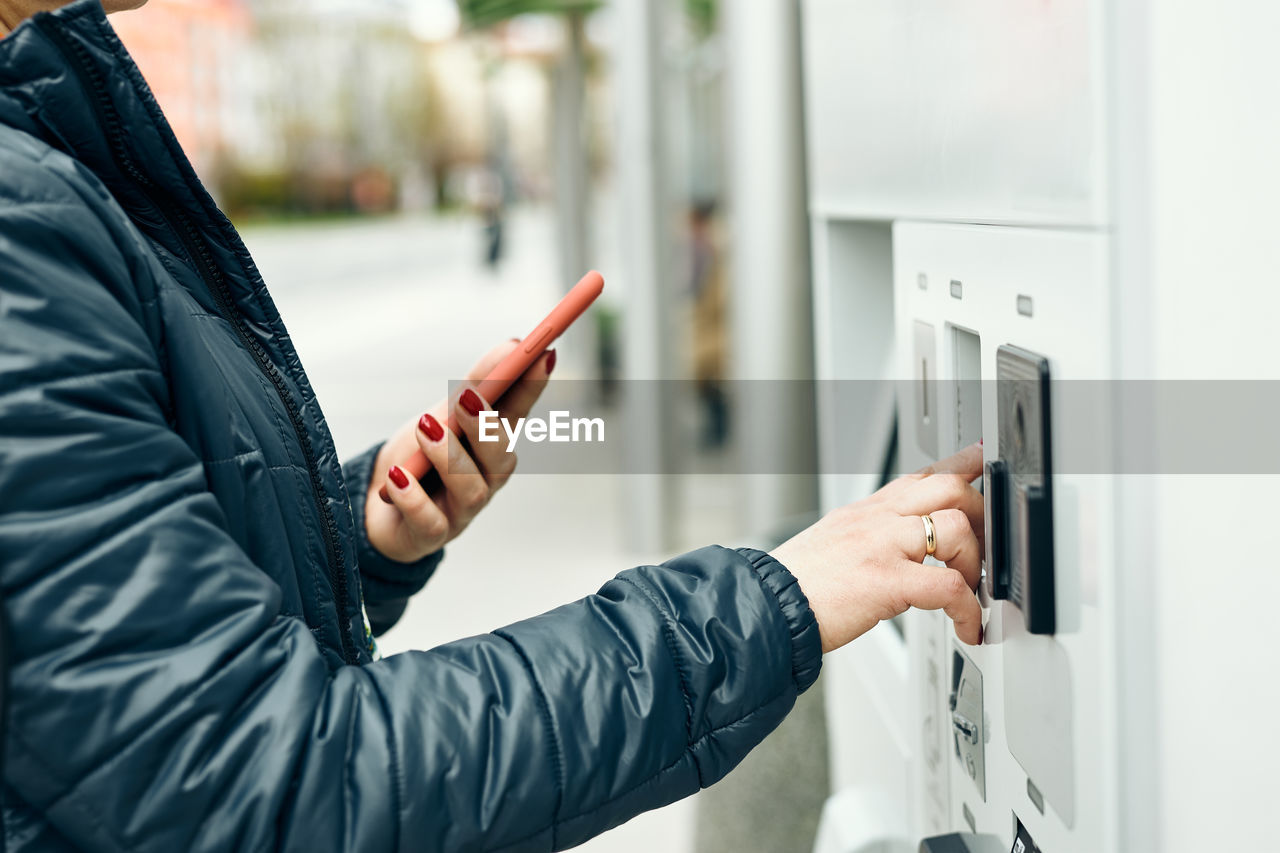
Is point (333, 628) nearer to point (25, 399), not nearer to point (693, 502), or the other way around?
point (25, 399)

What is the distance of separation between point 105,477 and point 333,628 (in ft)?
0.91

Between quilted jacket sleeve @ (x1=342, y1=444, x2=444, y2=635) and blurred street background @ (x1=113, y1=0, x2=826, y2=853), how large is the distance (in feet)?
1.44

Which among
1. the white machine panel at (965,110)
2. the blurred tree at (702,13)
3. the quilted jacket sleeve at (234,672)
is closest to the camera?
the quilted jacket sleeve at (234,672)

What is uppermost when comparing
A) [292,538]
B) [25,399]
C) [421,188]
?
[421,188]

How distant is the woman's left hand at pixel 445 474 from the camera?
1.21m

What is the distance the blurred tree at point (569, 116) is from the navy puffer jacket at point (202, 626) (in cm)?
521

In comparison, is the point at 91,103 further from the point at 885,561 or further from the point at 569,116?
the point at 569,116

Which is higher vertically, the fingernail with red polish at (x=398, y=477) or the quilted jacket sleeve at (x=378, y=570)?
the fingernail with red polish at (x=398, y=477)

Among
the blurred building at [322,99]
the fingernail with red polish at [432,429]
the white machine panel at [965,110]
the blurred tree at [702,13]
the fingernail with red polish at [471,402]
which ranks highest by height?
the blurred building at [322,99]

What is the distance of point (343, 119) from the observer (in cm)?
1636

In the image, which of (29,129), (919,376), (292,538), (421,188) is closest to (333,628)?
(292,538)

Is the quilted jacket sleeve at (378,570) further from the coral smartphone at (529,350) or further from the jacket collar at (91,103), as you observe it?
the jacket collar at (91,103)

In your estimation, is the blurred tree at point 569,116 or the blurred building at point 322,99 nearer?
the blurred tree at point 569,116

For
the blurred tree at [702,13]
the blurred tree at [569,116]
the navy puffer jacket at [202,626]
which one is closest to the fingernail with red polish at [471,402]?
the navy puffer jacket at [202,626]
